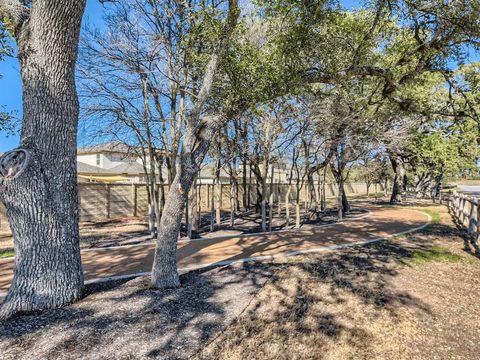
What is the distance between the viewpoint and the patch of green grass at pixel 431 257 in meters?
6.52

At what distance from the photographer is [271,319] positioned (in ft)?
12.9

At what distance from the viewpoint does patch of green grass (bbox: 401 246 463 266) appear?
257 inches

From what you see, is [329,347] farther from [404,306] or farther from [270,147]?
[270,147]

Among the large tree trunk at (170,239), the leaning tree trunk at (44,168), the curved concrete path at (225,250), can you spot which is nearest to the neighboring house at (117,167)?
the curved concrete path at (225,250)

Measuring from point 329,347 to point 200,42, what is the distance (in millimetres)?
6688

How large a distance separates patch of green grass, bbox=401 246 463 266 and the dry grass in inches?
2.3

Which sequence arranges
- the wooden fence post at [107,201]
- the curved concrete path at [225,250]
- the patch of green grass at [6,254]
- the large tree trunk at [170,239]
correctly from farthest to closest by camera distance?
the wooden fence post at [107,201], the patch of green grass at [6,254], the curved concrete path at [225,250], the large tree trunk at [170,239]

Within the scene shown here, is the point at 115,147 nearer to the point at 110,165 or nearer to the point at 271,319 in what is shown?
the point at 271,319

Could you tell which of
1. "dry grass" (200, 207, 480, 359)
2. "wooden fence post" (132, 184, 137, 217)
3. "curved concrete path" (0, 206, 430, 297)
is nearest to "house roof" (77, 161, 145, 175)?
"wooden fence post" (132, 184, 137, 217)

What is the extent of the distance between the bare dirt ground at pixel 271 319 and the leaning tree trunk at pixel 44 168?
380mm

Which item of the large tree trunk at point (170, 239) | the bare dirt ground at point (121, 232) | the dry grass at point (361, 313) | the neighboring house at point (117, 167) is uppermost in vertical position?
the neighboring house at point (117, 167)

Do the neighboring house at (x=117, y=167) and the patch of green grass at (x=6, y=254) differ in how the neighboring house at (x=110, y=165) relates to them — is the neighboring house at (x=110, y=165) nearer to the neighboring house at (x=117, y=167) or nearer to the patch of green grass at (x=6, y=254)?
the neighboring house at (x=117, y=167)

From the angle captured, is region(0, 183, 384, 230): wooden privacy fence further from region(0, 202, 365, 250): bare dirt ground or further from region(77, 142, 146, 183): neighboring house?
region(77, 142, 146, 183): neighboring house

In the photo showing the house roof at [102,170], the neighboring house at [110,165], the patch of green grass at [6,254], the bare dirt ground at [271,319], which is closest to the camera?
the bare dirt ground at [271,319]
